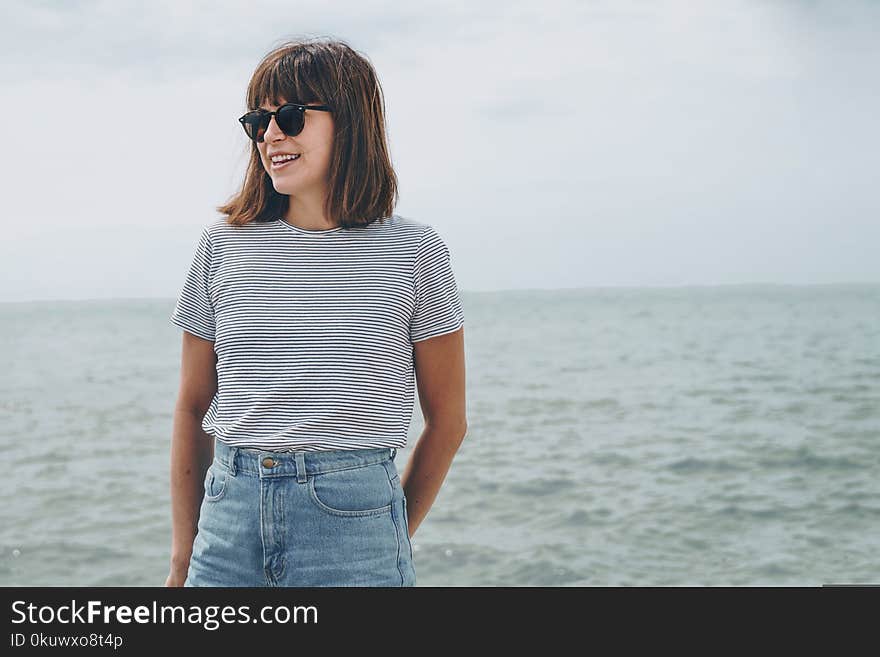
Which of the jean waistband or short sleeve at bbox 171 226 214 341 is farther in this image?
short sleeve at bbox 171 226 214 341

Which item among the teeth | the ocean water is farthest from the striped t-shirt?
the ocean water

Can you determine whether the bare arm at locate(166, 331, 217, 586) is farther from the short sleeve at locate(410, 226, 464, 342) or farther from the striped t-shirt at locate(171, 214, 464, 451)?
the short sleeve at locate(410, 226, 464, 342)

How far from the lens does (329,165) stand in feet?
5.66

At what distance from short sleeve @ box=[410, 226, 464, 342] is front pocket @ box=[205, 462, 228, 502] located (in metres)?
0.40

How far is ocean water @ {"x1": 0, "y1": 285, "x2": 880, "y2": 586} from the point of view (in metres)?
8.13

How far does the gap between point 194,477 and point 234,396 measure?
0.85 feet

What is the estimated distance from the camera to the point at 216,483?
1604 mm

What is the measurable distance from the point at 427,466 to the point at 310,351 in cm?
37

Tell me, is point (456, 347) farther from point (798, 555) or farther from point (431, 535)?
point (798, 555)

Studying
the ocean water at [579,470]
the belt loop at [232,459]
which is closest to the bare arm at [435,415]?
the belt loop at [232,459]

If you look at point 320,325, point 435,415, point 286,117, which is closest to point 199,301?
point 320,325

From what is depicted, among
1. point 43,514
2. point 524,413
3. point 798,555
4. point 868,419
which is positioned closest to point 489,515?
point 798,555

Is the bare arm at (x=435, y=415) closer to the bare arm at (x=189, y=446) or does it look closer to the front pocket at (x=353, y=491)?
the front pocket at (x=353, y=491)
